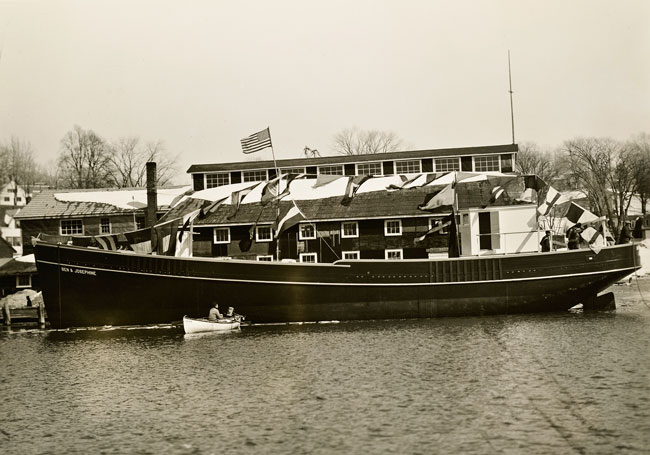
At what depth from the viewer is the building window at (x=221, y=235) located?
154 ft

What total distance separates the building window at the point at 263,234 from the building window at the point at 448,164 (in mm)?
11763

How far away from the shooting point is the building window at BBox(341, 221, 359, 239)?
147ft

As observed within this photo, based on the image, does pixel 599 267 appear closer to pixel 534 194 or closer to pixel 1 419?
pixel 534 194

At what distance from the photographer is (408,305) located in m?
35.1

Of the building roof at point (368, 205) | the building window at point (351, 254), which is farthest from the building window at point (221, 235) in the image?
the building window at point (351, 254)

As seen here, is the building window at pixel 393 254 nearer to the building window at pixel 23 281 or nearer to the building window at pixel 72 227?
the building window at pixel 72 227

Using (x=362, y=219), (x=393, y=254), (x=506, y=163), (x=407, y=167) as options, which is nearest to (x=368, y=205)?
(x=362, y=219)

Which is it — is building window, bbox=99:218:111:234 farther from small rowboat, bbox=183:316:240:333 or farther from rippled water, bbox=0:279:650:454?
rippled water, bbox=0:279:650:454

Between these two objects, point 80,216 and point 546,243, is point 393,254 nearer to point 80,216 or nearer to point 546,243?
point 546,243

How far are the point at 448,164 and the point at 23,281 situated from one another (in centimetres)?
2890

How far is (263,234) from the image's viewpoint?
46.6m

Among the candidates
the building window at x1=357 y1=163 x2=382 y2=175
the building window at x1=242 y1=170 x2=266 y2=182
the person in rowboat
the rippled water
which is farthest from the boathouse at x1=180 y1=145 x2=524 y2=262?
the rippled water

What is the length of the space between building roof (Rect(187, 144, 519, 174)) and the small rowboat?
60.0ft

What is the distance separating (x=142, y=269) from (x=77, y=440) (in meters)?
19.1
